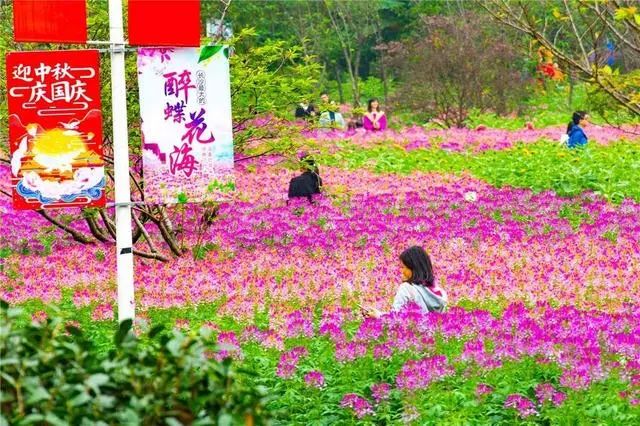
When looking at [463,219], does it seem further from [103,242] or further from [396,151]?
[396,151]

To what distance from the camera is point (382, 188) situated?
17.0 meters

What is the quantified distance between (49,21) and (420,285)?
2901 mm

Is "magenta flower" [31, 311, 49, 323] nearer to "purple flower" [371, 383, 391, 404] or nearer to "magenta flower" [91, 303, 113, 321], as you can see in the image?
"magenta flower" [91, 303, 113, 321]

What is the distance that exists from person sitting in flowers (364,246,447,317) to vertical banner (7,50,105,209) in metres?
2.04

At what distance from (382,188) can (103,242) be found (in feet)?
18.7

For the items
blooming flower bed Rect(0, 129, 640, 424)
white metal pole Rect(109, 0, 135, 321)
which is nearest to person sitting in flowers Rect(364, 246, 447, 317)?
blooming flower bed Rect(0, 129, 640, 424)

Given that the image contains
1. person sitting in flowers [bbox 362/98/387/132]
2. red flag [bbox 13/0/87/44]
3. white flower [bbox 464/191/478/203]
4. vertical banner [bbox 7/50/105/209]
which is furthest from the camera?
person sitting in flowers [bbox 362/98/387/132]

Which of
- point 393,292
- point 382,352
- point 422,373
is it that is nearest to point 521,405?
point 422,373

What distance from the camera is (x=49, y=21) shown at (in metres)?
7.07

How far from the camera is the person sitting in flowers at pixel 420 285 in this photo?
7.74 m

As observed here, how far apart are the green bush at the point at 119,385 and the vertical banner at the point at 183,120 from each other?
3.73 m

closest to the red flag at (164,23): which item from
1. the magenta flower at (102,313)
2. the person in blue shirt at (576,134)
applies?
the magenta flower at (102,313)

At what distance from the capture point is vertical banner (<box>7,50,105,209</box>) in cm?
719

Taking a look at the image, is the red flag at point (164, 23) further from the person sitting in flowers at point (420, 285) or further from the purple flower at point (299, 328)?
the person sitting in flowers at point (420, 285)
